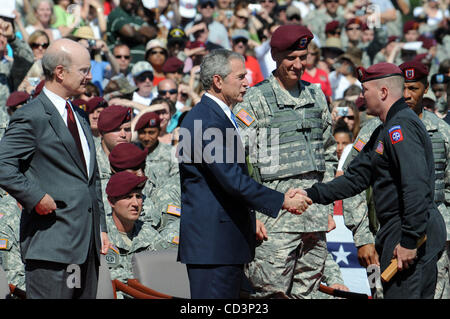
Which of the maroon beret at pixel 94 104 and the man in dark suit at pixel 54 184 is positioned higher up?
the maroon beret at pixel 94 104

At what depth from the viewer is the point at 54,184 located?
5.05 meters

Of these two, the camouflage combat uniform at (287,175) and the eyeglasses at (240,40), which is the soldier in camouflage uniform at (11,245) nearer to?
the camouflage combat uniform at (287,175)

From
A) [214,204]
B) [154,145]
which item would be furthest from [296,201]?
[154,145]

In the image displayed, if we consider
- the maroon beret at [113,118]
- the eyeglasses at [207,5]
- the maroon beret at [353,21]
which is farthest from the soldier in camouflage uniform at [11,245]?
the maroon beret at [353,21]

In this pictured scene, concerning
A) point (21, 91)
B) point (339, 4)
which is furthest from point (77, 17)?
point (339, 4)

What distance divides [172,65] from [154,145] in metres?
2.82

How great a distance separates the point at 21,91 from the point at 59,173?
16.4 feet

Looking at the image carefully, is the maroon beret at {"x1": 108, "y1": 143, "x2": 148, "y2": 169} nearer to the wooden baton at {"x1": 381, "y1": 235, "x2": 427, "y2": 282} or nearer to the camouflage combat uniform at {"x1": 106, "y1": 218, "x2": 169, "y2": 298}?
the camouflage combat uniform at {"x1": 106, "y1": 218, "x2": 169, "y2": 298}

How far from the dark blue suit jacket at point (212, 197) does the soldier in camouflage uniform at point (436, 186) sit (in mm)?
1312

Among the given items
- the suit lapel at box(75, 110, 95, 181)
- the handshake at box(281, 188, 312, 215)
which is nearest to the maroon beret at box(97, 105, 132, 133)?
the handshake at box(281, 188, 312, 215)

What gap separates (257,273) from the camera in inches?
253

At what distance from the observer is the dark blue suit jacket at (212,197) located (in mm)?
5180

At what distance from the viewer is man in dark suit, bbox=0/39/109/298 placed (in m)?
4.96
